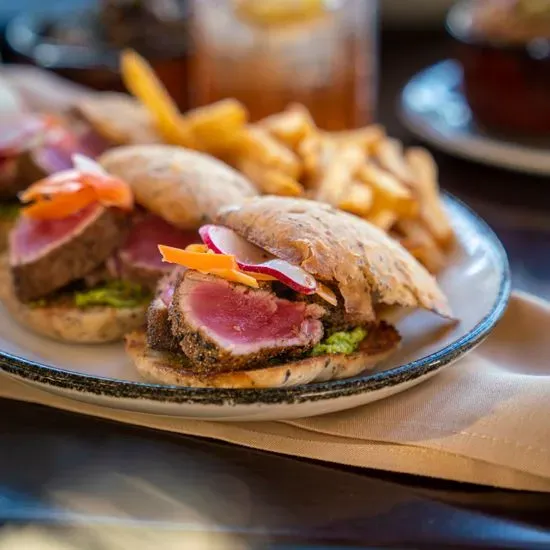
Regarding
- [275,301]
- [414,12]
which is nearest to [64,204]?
[275,301]

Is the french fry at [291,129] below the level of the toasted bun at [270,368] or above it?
above

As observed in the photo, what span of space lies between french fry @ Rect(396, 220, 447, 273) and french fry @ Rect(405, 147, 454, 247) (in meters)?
0.03

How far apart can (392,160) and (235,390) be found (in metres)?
1.33

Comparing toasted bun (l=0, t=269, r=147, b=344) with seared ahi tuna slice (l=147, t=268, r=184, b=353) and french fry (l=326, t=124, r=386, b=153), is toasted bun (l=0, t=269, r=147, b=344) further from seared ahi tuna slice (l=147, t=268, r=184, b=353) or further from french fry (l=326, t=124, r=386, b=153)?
french fry (l=326, t=124, r=386, b=153)

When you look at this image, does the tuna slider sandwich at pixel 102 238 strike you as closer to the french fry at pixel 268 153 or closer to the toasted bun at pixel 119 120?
the french fry at pixel 268 153

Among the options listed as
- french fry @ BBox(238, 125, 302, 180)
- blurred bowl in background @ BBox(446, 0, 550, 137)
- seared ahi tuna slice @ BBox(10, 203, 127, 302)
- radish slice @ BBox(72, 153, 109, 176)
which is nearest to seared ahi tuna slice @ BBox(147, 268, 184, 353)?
seared ahi tuna slice @ BBox(10, 203, 127, 302)

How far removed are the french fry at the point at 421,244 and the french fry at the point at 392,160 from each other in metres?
0.19

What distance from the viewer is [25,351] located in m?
2.06

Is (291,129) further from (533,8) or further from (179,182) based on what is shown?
(533,8)

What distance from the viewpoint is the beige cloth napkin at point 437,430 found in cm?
168

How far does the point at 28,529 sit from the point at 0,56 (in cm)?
371

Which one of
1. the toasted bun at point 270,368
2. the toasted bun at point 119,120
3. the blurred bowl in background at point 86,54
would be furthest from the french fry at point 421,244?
the blurred bowl in background at point 86,54

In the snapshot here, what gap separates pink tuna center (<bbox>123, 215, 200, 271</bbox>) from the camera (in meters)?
2.19

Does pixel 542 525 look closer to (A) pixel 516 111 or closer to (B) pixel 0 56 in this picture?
(A) pixel 516 111
